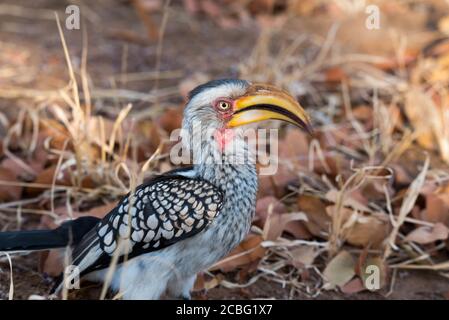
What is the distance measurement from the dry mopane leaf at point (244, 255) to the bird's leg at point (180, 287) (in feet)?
0.86

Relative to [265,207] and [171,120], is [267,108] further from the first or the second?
[171,120]

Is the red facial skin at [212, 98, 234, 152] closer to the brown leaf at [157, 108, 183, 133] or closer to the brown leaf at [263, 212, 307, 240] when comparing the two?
the brown leaf at [263, 212, 307, 240]

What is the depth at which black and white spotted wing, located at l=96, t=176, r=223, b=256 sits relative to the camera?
6.97ft

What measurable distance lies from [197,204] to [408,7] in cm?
350

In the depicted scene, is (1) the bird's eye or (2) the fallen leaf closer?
(1) the bird's eye

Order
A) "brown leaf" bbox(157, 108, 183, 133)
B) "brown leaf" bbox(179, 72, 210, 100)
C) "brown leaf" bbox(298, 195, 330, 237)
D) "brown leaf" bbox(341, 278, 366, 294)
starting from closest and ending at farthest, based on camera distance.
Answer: "brown leaf" bbox(341, 278, 366, 294), "brown leaf" bbox(298, 195, 330, 237), "brown leaf" bbox(157, 108, 183, 133), "brown leaf" bbox(179, 72, 210, 100)

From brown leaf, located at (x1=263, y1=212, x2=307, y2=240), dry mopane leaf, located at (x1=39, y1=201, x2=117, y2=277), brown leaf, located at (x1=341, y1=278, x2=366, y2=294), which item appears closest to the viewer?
dry mopane leaf, located at (x1=39, y1=201, x2=117, y2=277)

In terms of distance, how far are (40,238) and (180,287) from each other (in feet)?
1.44

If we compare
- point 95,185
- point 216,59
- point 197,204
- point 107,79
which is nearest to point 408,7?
point 216,59

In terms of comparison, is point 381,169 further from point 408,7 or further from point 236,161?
point 408,7

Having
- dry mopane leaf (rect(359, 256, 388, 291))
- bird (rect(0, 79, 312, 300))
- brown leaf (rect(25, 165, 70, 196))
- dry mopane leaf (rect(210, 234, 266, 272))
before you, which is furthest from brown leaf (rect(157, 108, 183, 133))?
dry mopane leaf (rect(359, 256, 388, 291))

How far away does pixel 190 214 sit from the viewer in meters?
2.13

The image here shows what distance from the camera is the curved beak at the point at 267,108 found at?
2.17 metres

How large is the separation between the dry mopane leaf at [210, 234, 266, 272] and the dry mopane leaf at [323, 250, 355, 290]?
238 millimetres
